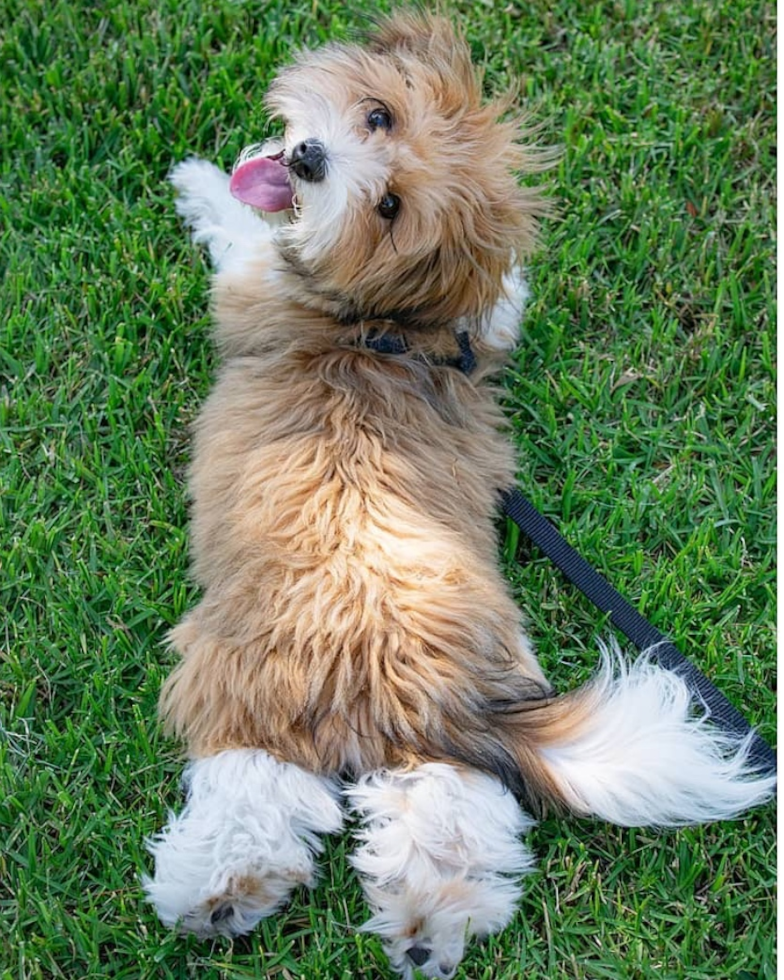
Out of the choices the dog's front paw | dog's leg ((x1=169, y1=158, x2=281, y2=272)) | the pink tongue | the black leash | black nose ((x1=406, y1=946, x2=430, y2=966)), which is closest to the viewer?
black nose ((x1=406, y1=946, x2=430, y2=966))

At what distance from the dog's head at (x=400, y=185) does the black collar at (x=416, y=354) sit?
72mm

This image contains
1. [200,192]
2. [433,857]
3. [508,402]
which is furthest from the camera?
[200,192]

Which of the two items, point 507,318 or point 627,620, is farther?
point 507,318

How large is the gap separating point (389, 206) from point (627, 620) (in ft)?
4.53

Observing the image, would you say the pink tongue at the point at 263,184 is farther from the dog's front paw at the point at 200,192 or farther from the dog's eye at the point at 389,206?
the dog's front paw at the point at 200,192

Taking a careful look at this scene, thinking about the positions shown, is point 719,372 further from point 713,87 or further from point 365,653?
point 365,653

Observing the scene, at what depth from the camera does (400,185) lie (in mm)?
3088

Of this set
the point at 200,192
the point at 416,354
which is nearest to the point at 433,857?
the point at 416,354

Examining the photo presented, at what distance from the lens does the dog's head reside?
10.2 ft

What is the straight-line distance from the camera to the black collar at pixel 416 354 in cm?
333

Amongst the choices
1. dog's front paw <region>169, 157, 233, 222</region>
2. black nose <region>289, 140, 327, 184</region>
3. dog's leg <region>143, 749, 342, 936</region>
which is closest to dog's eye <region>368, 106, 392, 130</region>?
black nose <region>289, 140, 327, 184</region>

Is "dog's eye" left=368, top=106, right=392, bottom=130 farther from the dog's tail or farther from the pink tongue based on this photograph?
the dog's tail

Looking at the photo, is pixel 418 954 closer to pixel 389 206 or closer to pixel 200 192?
pixel 389 206

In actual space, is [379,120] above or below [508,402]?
above
